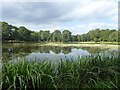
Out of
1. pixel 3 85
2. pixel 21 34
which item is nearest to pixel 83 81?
pixel 3 85

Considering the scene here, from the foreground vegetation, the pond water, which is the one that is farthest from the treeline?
the foreground vegetation

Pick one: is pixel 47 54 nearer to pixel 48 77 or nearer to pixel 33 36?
pixel 48 77

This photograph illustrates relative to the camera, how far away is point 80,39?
6281 centimetres

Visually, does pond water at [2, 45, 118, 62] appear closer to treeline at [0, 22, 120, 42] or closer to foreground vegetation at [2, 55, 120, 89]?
foreground vegetation at [2, 55, 120, 89]

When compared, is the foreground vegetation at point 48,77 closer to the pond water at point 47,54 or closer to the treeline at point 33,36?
the pond water at point 47,54

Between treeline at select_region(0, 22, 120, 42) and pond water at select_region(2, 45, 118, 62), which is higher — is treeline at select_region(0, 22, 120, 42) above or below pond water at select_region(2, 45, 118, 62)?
above

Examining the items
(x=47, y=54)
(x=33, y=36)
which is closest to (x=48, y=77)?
(x=47, y=54)

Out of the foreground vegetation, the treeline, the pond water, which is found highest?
the treeline

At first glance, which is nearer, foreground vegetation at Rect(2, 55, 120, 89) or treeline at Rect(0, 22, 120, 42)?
foreground vegetation at Rect(2, 55, 120, 89)

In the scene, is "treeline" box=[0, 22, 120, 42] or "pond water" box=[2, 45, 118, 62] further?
"treeline" box=[0, 22, 120, 42]

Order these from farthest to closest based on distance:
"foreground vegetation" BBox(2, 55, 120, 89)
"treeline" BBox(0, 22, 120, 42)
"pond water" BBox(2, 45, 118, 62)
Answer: "treeline" BBox(0, 22, 120, 42)
"pond water" BBox(2, 45, 118, 62)
"foreground vegetation" BBox(2, 55, 120, 89)

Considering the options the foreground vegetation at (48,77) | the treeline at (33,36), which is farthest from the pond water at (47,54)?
the treeline at (33,36)

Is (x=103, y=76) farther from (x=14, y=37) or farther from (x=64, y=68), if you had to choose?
(x=14, y=37)

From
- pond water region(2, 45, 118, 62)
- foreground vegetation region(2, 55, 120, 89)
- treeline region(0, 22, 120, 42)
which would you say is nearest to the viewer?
foreground vegetation region(2, 55, 120, 89)
